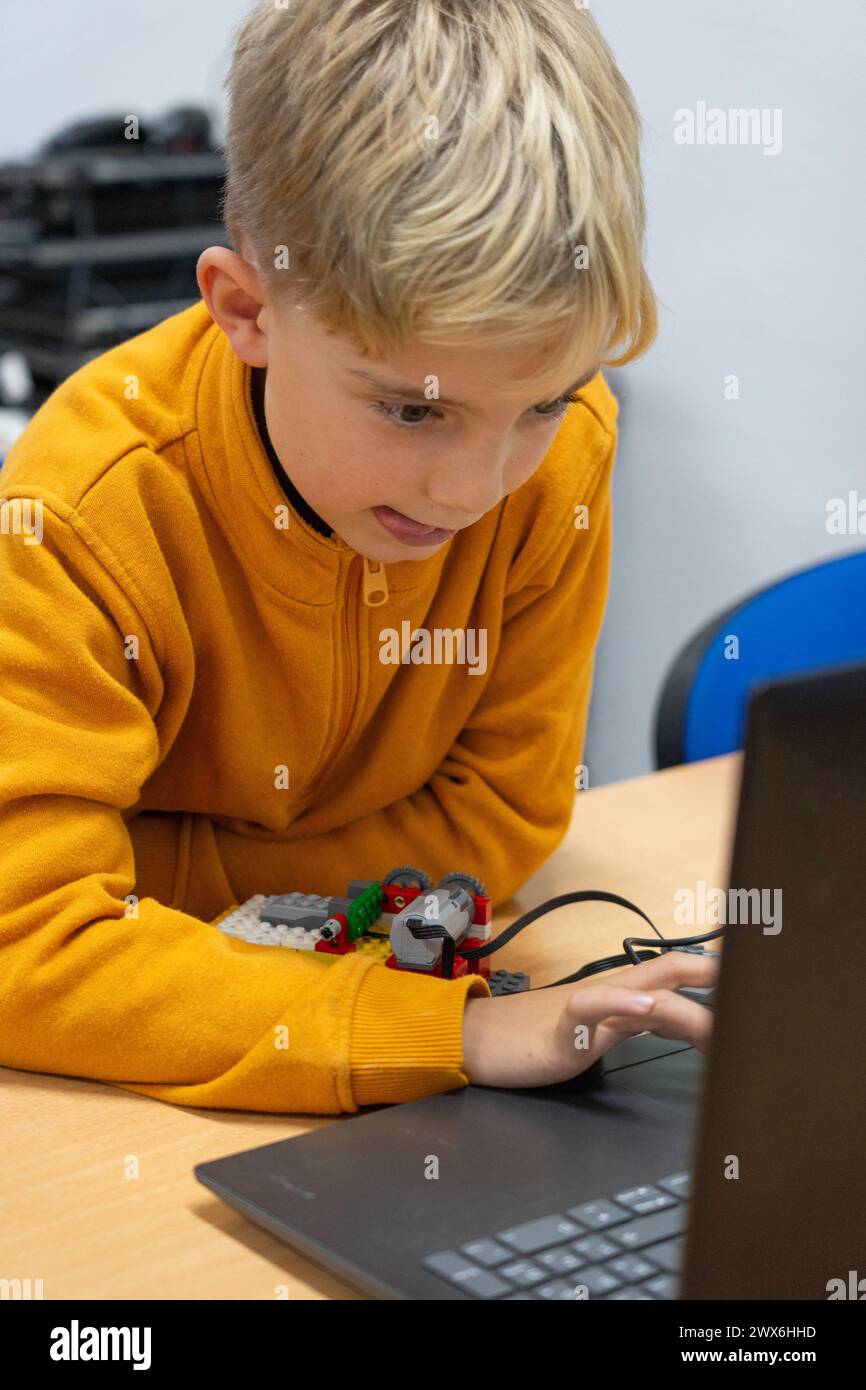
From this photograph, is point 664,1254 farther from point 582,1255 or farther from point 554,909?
point 554,909

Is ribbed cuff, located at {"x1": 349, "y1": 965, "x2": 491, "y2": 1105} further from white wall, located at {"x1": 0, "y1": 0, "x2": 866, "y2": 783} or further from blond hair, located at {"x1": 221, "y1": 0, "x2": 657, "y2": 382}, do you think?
white wall, located at {"x1": 0, "y1": 0, "x2": 866, "y2": 783}

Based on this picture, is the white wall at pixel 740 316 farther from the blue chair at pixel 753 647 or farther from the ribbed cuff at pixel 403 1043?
the ribbed cuff at pixel 403 1043

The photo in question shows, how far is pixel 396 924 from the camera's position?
0.79 meters

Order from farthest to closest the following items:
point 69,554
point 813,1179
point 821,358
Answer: point 821,358 < point 69,554 < point 813,1179

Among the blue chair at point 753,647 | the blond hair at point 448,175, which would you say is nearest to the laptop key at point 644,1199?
the blond hair at point 448,175

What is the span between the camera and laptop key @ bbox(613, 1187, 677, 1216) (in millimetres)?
603

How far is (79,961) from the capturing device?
0.74 m

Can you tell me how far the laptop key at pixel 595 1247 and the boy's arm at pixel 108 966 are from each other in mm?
146

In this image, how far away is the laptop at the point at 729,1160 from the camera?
0.37m

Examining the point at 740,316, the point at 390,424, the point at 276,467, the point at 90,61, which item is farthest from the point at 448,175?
the point at 90,61
